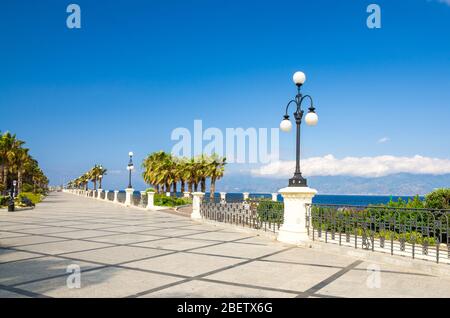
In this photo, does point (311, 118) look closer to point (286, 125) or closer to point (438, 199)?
point (286, 125)

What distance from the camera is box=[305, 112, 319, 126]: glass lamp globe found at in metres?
10.7

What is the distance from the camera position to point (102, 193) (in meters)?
54.0

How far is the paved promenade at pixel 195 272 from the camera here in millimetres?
5355

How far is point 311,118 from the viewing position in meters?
10.8

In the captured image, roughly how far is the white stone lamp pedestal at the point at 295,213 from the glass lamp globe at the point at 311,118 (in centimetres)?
202

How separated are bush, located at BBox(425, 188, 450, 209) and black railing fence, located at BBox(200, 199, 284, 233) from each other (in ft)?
18.1

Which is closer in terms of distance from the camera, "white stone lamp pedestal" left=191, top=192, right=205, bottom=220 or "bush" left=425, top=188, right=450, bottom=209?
"bush" left=425, top=188, right=450, bottom=209

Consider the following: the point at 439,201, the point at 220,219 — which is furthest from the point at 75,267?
the point at 439,201

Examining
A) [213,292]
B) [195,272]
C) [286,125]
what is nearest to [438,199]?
[286,125]

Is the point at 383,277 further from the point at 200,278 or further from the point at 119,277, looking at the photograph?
the point at 119,277
